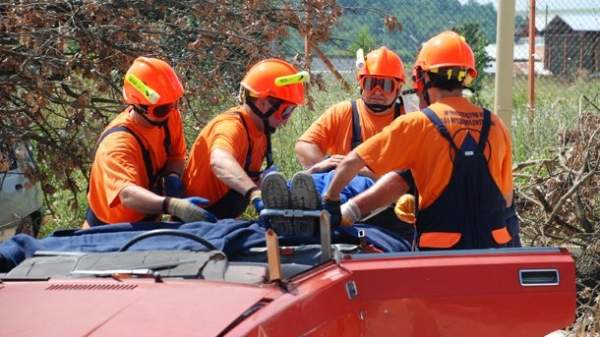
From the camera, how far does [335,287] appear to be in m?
3.74

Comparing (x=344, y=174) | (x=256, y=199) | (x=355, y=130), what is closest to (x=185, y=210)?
(x=256, y=199)

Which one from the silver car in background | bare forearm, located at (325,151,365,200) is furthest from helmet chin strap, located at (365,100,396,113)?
the silver car in background

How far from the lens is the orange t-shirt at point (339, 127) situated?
22.3ft

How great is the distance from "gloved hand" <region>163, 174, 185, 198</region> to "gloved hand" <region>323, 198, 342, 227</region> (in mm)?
1056

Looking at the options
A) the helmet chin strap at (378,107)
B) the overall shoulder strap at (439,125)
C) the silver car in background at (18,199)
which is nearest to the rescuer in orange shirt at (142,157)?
the overall shoulder strap at (439,125)

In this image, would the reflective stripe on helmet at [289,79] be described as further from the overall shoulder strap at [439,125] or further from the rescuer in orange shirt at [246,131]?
the overall shoulder strap at [439,125]

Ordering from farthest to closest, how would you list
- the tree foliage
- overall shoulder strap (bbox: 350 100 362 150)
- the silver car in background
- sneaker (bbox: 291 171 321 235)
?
the tree foliage, the silver car in background, overall shoulder strap (bbox: 350 100 362 150), sneaker (bbox: 291 171 321 235)

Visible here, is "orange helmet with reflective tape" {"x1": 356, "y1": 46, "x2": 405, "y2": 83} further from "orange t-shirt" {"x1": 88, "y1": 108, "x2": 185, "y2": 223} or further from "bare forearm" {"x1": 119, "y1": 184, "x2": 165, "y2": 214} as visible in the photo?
"bare forearm" {"x1": 119, "y1": 184, "x2": 165, "y2": 214}

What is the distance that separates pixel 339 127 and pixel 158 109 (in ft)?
5.53

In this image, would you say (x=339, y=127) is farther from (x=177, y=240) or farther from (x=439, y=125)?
(x=177, y=240)

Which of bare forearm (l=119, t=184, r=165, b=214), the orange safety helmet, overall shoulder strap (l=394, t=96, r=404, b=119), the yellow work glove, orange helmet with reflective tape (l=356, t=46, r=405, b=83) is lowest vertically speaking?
the yellow work glove

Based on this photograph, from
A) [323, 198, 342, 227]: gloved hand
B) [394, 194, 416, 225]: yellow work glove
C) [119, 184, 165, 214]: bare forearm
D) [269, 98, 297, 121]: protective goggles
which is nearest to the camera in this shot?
[323, 198, 342, 227]: gloved hand

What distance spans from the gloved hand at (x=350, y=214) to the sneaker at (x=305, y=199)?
43 cm

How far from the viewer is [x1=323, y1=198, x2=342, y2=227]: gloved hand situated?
4.62 metres
